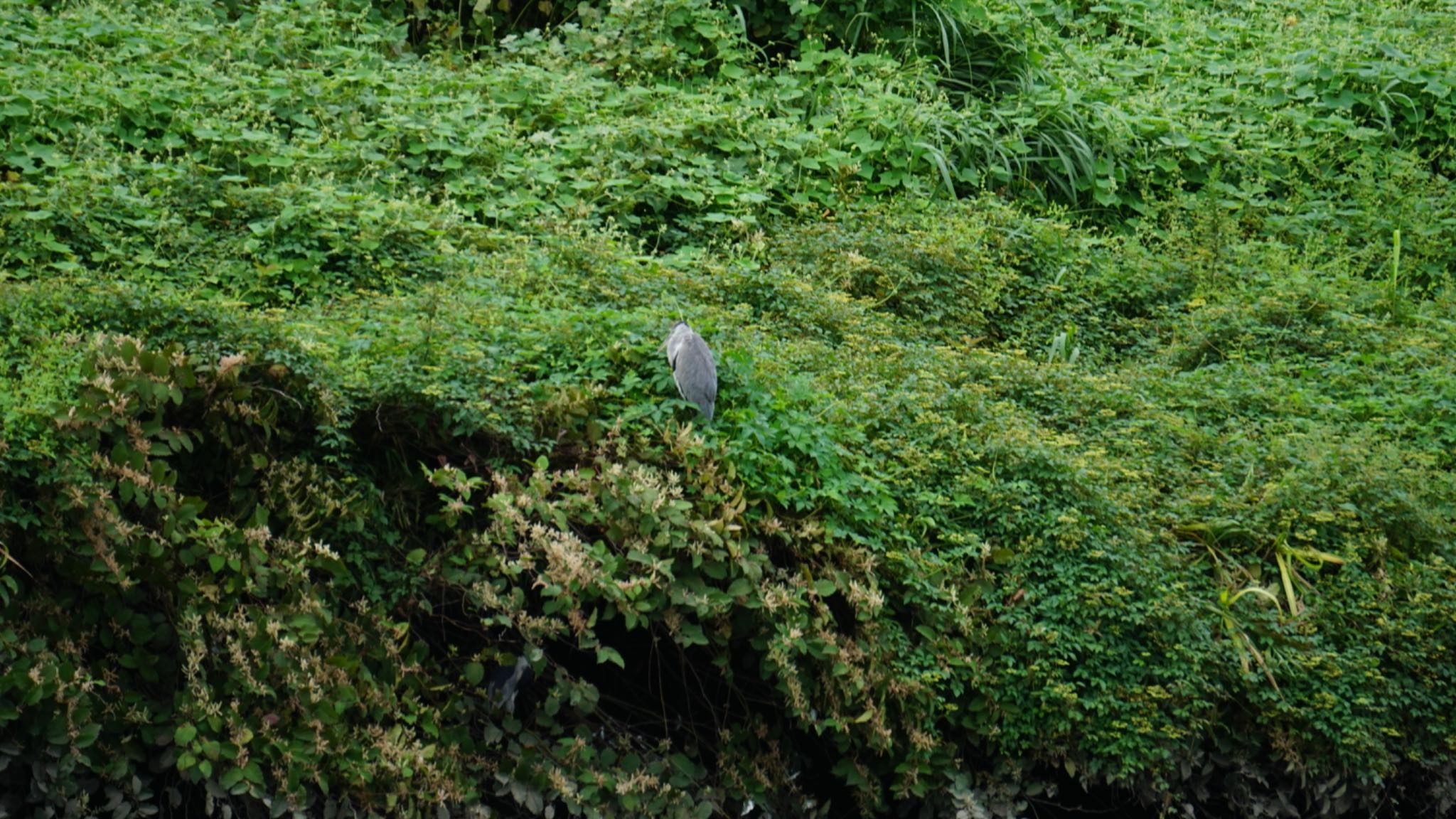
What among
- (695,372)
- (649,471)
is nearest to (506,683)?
(649,471)

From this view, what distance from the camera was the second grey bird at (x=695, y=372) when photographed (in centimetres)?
413

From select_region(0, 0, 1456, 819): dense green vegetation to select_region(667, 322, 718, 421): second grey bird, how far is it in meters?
0.06

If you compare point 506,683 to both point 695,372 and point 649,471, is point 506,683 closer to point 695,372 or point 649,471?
point 649,471

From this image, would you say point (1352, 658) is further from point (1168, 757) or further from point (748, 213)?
point (748, 213)

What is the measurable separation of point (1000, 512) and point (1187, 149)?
396 cm

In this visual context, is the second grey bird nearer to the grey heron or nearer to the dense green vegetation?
the dense green vegetation

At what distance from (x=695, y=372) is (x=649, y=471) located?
356mm

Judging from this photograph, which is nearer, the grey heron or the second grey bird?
the grey heron

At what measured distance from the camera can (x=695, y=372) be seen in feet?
13.6

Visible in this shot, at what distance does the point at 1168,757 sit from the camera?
4.01 metres

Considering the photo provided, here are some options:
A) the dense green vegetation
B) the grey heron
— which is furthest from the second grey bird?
the grey heron

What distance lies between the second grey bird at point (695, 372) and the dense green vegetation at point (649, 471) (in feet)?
0.19

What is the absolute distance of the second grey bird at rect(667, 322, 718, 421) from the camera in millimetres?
4129

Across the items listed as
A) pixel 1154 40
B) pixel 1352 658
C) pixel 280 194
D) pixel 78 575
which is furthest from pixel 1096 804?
pixel 1154 40
